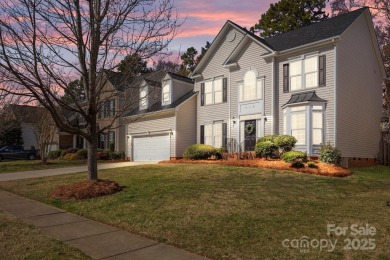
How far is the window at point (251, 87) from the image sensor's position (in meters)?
21.3

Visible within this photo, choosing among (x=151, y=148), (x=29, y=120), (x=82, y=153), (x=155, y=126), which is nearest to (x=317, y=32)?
(x=155, y=126)

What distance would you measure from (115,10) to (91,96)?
2.89 m

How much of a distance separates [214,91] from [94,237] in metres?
18.8

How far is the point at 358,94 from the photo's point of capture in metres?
20.2

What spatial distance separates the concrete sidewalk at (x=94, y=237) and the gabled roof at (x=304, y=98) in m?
13.8

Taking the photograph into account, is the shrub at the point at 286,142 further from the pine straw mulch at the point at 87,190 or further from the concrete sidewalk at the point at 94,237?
the concrete sidewalk at the point at 94,237

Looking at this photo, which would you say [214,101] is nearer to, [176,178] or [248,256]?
[176,178]

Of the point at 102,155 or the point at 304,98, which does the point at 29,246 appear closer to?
the point at 304,98

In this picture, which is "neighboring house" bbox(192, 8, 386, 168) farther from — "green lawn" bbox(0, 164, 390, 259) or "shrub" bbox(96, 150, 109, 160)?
"shrub" bbox(96, 150, 109, 160)

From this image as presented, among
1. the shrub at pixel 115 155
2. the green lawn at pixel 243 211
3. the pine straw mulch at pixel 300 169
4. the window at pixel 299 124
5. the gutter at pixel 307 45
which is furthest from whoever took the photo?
the shrub at pixel 115 155

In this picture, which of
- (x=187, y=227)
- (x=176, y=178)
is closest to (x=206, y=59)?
(x=176, y=178)

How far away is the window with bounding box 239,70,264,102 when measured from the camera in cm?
2133

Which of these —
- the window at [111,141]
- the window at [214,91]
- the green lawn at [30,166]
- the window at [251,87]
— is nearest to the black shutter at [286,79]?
the window at [251,87]

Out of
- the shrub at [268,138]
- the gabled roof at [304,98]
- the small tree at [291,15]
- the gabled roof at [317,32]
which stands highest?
the small tree at [291,15]
